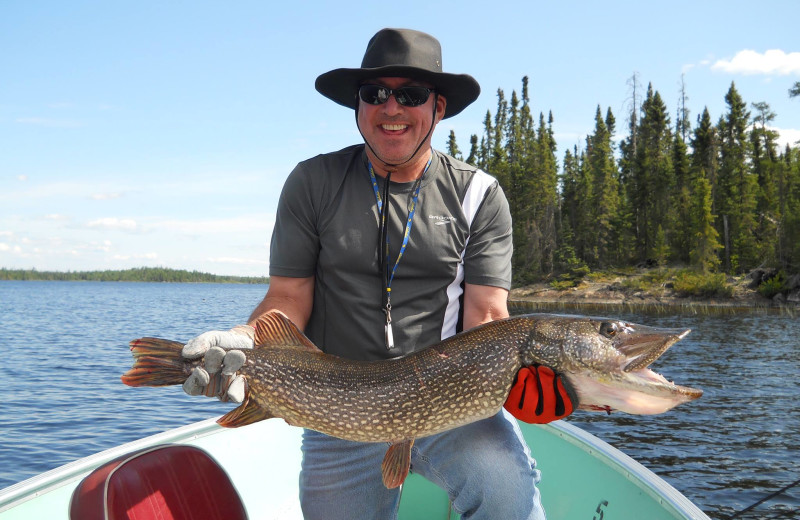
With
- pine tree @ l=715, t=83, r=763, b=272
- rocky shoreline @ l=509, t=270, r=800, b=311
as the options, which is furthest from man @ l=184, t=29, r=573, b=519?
pine tree @ l=715, t=83, r=763, b=272

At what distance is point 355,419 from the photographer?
2.84 meters

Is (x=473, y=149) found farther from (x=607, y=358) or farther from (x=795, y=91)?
(x=607, y=358)

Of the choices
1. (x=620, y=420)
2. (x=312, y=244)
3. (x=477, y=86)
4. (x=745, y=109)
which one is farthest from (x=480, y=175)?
(x=745, y=109)

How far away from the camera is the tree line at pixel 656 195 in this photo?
4853 centimetres

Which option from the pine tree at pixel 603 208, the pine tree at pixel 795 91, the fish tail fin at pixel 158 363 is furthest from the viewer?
the pine tree at pixel 603 208

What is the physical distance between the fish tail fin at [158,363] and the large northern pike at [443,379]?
29 centimetres

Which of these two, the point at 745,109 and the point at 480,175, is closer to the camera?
the point at 480,175

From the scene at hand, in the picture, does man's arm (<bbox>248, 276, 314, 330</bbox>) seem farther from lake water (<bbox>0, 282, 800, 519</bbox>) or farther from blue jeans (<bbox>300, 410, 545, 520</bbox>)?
lake water (<bbox>0, 282, 800, 519</bbox>)

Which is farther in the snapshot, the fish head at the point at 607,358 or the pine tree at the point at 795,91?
the pine tree at the point at 795,91

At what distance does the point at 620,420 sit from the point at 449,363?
11.6 meters

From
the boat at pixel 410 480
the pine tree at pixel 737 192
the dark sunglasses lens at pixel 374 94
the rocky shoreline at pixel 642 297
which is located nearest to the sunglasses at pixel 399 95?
the dark sunglasses lens at pixel 374 94

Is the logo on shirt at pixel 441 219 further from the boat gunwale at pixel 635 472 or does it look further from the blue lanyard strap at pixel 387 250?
the boat gunwale at pixel 635 472

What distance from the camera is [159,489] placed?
261 cm

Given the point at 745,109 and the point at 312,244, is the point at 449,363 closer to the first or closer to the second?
the point at 312,244
